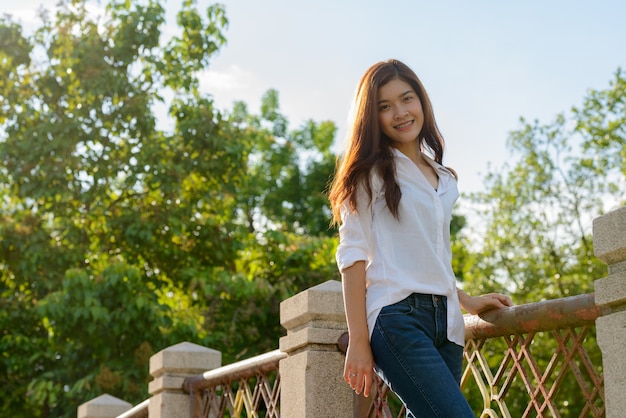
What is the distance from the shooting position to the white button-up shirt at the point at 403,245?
2723 mm

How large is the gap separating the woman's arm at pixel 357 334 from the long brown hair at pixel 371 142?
20 cm

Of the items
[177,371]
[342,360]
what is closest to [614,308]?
[342,360]

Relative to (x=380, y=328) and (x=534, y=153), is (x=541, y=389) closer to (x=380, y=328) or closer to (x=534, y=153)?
(x=380, y=328)

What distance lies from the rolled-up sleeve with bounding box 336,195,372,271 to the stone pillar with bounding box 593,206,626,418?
2.12 feet

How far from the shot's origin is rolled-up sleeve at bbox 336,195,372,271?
2.75 metres

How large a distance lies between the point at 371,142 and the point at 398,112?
13 cm

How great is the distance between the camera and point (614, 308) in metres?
2.53

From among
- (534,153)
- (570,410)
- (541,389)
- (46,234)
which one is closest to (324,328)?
(541,389)

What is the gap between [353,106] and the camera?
118 inches

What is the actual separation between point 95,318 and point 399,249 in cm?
927

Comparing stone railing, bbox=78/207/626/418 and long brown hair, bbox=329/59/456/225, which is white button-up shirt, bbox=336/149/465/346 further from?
stone railing, bbox=78/207/626/418

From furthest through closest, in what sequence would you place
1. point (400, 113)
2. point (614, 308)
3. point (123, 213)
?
point (123, 213), point (400, 113), point (614, 308)

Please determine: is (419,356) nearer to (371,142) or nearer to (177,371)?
(371,142)

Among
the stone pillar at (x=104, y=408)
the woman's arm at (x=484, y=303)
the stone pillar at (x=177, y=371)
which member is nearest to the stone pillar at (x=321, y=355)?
the woman's arm at (x=484, y=303)
